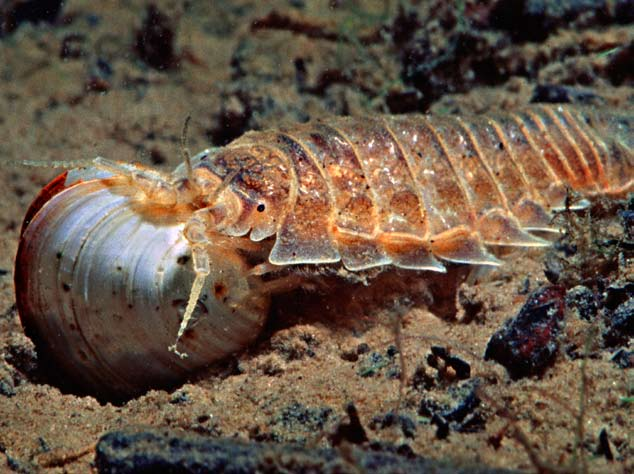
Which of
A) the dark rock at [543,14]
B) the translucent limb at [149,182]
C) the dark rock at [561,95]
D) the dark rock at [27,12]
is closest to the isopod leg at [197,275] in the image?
the translucent limb at [149,182]

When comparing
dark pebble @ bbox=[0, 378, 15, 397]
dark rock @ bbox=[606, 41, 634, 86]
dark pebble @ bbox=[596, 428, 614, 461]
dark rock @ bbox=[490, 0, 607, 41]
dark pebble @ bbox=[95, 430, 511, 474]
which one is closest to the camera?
dark pebble @ bbox=[95, 430, 511, 474]

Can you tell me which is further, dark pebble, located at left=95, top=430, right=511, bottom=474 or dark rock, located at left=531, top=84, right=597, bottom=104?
dark rock, located at left=531, top=84, right=597, bottom=104

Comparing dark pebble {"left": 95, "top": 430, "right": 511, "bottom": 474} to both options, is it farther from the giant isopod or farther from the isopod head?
the isopod head

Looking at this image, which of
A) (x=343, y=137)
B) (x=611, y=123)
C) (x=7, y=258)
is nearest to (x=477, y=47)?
(x=611, y=123)

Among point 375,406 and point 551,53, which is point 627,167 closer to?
point 551,53

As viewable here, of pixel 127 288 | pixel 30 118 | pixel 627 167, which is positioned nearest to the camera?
pixel 127 288

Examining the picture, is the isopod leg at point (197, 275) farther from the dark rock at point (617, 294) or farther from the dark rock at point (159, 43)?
the dark rock at point (159, 43)

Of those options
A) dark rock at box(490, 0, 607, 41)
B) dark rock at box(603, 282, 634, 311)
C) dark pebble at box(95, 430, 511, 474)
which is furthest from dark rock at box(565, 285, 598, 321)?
dark rock at box(490, 0, 607, 41)
